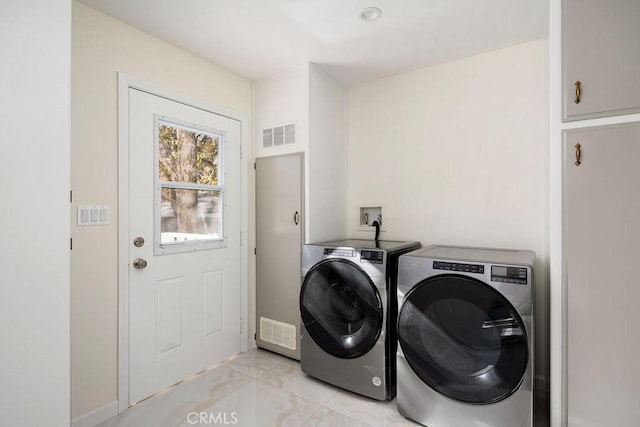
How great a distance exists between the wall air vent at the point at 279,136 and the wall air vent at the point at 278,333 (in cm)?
156

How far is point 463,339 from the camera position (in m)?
1.71

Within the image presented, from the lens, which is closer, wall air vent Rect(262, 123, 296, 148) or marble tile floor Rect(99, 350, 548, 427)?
marble tile floor Rect(99, 350, 548, 427)

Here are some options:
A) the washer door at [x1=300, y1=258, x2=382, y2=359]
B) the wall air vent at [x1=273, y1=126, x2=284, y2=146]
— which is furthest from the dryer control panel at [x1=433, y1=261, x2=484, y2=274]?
the wall air vent at [x1=273, y1=126, x2=284, y2=146]

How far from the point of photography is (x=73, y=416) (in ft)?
5.79

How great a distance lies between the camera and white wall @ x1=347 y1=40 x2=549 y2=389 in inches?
88.2

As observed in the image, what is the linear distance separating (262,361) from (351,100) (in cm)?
251

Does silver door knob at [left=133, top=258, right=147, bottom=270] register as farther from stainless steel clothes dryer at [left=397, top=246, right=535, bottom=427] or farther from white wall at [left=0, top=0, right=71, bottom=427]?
stainless steel clothes dryer at [left=397, top=246, right=535, bottom=427]

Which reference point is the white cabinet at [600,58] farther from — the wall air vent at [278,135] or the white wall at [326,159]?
the wall air vent at [278,135]

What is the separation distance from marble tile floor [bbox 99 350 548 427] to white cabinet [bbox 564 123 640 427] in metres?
0.58

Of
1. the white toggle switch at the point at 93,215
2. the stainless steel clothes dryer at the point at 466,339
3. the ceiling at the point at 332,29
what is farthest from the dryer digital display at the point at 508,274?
the white toggle switch at the point at 93,215

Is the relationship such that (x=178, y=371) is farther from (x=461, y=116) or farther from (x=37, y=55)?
(x=461, y=116)

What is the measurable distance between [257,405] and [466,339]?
1.37m

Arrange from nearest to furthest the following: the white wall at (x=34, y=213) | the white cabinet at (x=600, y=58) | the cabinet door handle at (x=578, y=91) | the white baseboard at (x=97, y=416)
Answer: the white wall at (x=34, y=213)
the white cabinet at (x=600, y=58)
the cabinet door handle at (x=578, y=91)
the white baseboard at (x=97, y=416)

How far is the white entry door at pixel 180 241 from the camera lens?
2.11 m
